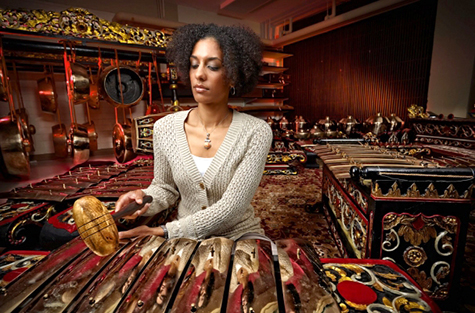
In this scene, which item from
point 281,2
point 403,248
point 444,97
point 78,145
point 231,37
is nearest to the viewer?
point 231,37

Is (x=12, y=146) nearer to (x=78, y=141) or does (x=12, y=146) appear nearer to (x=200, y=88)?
(x=78, y=141)

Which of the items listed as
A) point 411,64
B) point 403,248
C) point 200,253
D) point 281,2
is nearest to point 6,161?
point 200,253

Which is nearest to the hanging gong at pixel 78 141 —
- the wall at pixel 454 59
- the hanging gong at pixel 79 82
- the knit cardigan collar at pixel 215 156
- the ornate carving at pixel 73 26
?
the hanging gong at pixel 79 82

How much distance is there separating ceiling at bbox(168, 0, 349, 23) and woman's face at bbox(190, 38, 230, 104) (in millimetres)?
5501

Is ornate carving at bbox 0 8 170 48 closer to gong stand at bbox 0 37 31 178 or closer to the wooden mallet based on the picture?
gong stand at bbox 0 37 31 178

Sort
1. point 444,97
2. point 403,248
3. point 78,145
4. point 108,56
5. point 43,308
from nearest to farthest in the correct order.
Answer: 1. point 43,308
2. point 403,248
3. point 108,56
4. point 78,145
5. point 444,97

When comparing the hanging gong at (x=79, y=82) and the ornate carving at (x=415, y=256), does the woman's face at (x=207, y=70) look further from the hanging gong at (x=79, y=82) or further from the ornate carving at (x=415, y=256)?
the hanging gong at (x=79, y=82)

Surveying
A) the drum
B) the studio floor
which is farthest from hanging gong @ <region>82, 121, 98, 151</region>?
the drum

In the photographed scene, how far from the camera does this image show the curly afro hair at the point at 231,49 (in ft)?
4.13

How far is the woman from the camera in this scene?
1221mm

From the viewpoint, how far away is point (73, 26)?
241 cm

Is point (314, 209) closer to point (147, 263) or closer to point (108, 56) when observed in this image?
point (147, 263)

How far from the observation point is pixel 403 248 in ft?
4.77

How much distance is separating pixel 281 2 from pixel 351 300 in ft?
23.0
